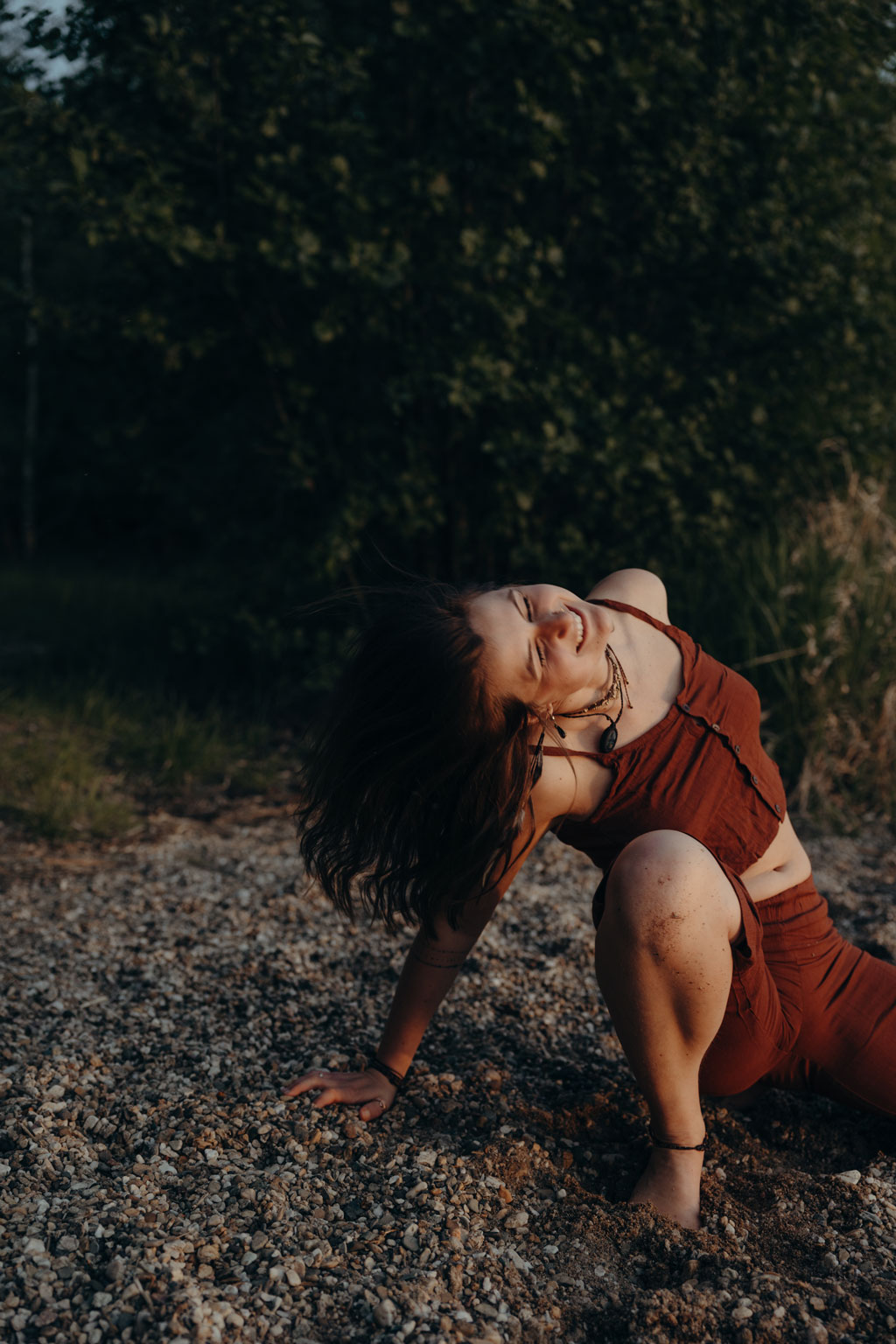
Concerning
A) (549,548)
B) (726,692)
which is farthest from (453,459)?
(726,692)

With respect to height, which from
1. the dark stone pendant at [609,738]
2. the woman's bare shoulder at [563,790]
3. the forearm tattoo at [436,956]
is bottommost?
the forearm tattoo at [436,956]

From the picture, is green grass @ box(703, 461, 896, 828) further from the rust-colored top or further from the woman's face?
the woman's face

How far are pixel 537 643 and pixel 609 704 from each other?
21 cm

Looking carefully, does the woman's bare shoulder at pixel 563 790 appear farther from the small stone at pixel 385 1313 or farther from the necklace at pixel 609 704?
the small stone at pixel 385 1313

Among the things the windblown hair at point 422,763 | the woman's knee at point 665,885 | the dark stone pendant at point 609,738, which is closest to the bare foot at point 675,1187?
the woman's knee at point 665,885

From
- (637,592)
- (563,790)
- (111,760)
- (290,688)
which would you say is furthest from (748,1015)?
(290,688)

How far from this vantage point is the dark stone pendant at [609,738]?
6.08 feet

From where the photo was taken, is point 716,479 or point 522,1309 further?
point 716,479

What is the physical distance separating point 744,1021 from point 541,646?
738 mm

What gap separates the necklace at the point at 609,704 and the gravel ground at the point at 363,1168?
0.77 meters

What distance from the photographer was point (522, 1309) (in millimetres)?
1577

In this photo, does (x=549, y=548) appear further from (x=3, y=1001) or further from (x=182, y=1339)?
(x=182, y=1339)

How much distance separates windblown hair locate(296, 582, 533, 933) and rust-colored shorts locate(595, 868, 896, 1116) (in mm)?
548

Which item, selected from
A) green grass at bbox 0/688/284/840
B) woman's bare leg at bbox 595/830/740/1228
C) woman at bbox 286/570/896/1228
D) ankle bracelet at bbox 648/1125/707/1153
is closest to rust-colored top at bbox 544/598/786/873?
woman at bbox 286/570/896/1228
